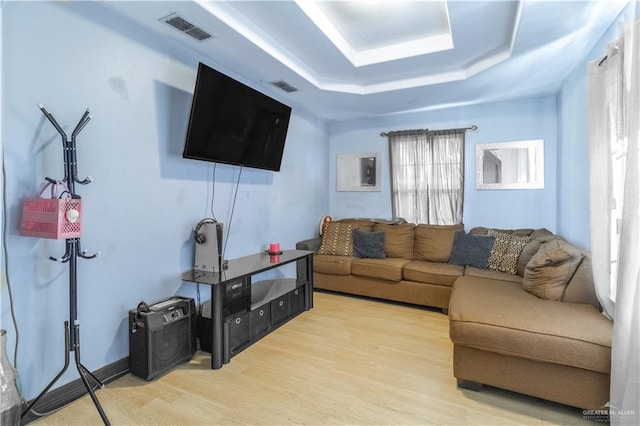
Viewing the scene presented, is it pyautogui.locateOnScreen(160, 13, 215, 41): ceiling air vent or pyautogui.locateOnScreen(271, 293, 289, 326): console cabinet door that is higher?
pyautogui.locateOnScreen(160, 13, 215, 41): ceiling air vent

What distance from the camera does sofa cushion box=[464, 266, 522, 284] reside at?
2972mm

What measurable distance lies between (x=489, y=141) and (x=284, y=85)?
266cm

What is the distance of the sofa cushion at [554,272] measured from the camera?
7.31 feet

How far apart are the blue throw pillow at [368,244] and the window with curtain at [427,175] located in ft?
2.35

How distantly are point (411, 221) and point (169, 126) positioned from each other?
326 cm

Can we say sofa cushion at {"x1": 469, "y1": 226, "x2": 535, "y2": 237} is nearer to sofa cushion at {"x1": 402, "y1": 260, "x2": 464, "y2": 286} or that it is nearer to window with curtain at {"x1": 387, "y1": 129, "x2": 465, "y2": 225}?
window with curtain at {"x1": 387, "y1": 129, "x2": 465, "y2": 225}

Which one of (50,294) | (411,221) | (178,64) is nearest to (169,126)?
(178,64)

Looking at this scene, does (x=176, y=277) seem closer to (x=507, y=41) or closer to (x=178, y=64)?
(x=178, y=64)

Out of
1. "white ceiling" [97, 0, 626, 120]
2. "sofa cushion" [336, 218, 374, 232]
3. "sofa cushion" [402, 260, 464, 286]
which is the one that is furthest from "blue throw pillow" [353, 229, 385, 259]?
"white ceiling" [97, 0, 626, 120]

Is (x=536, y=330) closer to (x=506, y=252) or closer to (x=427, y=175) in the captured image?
(x=506, y=252)

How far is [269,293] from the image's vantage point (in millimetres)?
3102

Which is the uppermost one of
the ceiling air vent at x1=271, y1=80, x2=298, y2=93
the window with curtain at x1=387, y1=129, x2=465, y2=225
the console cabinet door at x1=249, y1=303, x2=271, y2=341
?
the ceiling air vent at x1=271, y1=80, x2=298, y2=93

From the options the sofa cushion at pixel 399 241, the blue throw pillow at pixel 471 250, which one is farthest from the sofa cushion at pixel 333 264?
the blue throw pillow at pixel 471 250

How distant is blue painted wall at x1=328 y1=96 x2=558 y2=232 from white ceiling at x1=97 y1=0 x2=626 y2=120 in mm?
275
